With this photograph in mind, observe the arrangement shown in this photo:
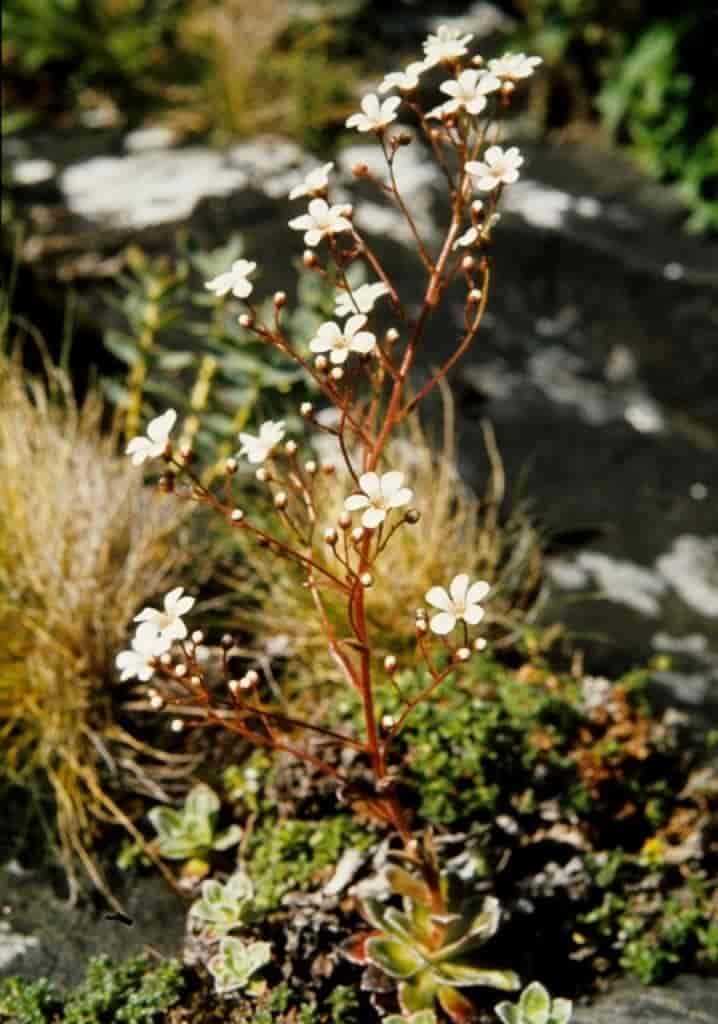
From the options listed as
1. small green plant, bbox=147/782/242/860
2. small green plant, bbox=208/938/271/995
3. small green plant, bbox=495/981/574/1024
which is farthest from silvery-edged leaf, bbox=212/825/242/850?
small green plant, bbox=495/981/574/1024

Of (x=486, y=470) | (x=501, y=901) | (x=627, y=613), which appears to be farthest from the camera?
(x=486, y=470)

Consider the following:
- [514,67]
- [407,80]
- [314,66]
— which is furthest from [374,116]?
[314,66]

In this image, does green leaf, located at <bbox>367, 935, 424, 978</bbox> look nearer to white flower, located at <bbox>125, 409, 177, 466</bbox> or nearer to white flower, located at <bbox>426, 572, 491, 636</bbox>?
white flower, located at <bbox>426, 572, 491, 636</bbox>

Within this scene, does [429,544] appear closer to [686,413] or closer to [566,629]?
[566,629]

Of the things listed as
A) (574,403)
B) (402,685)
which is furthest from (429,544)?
(574,403)

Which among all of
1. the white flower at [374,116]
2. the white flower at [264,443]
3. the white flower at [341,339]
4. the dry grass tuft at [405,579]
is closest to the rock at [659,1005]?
the dry grass tuft at [405,579]

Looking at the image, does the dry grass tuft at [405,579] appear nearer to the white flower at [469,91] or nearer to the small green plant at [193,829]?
the small green plant at [193,829]
